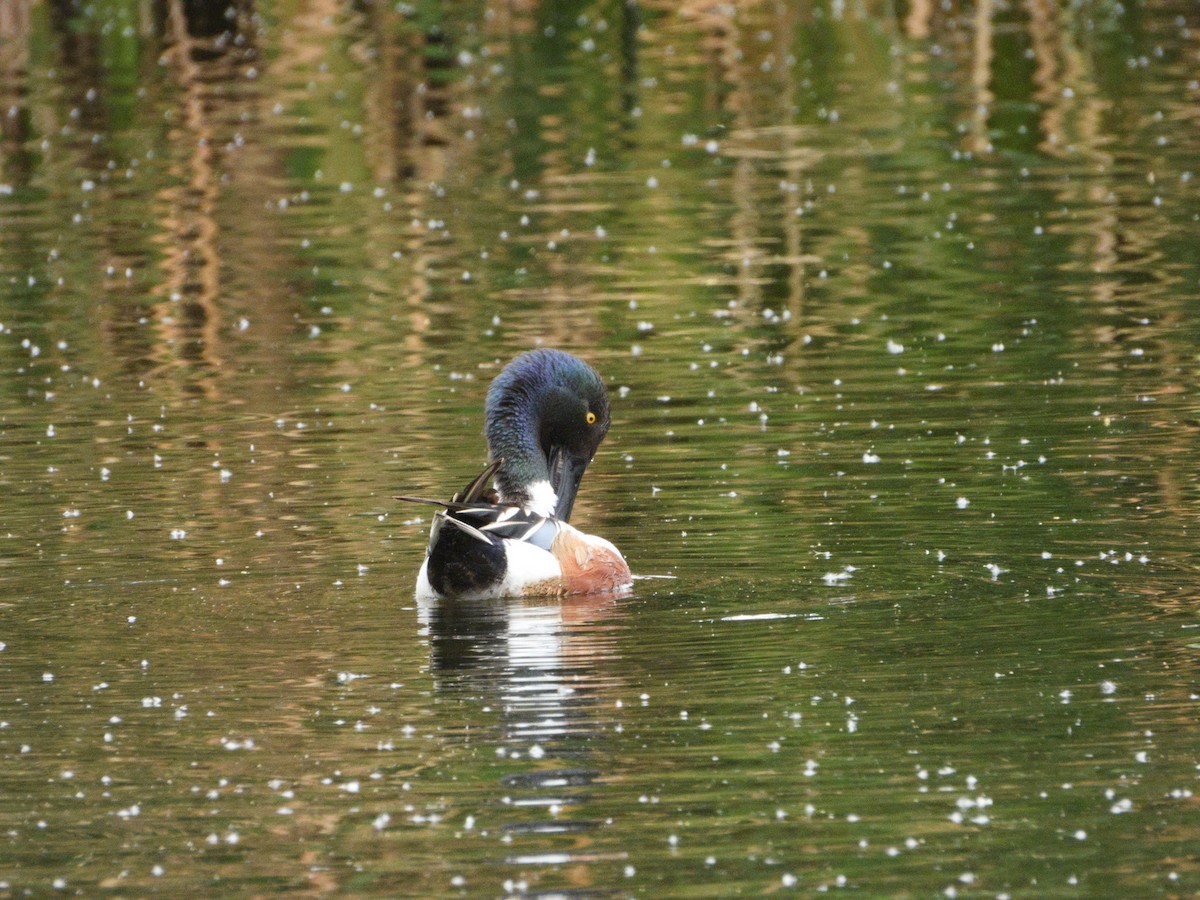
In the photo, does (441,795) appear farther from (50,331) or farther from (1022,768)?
(50,331)

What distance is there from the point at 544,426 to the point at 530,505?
46 centimetres

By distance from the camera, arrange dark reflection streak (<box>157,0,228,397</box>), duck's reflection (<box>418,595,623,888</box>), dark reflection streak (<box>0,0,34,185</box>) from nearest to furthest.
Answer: duck's reflection (<box>418,595,623,888</box>) < dark reflection streak (<box>157,0,228,397</box>) < dark reflection streak (<box>0,0,34,185</box>)

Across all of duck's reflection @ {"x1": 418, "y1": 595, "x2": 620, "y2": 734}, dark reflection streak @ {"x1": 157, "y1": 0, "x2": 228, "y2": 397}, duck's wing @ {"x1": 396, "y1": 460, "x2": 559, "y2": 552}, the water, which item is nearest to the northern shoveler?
duck's wing @ {"x1": 396, "y1": 460, "x2": 559, "y2": 552}

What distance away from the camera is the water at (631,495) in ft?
26.1

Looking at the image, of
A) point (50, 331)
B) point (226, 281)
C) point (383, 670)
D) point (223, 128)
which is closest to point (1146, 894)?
point (383, 670)

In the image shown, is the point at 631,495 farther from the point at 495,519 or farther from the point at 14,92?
the point at 14,92

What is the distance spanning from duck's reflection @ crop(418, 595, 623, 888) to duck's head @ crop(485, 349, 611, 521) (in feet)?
3.04

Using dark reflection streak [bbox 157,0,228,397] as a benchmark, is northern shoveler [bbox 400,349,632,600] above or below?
below

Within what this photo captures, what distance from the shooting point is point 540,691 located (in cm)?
954

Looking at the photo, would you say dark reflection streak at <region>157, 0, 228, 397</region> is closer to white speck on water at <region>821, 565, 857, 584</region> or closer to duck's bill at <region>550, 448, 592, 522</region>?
duck's bill at <region>550, 448, 592, 522</region>

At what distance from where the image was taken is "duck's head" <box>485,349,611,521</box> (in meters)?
12.2

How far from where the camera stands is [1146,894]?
7066 mm

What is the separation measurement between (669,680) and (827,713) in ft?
2.61

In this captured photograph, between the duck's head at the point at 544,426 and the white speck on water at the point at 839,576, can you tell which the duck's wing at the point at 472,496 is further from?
the white speck on water at the point at 839,576
